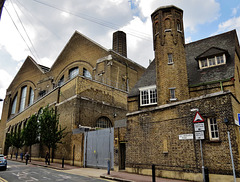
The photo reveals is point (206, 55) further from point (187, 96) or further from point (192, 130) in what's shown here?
point (192, 130)

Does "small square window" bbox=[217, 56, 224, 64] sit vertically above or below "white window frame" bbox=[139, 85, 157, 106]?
above

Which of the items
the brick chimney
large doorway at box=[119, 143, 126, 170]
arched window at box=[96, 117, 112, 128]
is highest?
the brick chimney

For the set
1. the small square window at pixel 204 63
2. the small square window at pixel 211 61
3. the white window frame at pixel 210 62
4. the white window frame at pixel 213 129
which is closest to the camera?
the white window frame at pixel 213 129

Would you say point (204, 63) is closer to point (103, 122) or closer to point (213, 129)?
point (213, 129)

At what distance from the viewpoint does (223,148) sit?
9.80 m

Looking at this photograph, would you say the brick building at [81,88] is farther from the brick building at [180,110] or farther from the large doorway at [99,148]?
the brick building at [180,110]

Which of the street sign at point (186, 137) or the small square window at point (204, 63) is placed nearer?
the street sign at point (186, 137)

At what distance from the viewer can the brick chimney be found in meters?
37.8

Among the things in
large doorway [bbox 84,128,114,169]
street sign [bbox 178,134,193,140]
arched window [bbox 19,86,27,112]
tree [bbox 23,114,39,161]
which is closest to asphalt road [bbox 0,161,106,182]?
large doorway [bbox 84,128,114,169]

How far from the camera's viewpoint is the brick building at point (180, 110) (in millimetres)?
10102

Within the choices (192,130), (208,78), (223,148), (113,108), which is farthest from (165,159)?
(113,108)

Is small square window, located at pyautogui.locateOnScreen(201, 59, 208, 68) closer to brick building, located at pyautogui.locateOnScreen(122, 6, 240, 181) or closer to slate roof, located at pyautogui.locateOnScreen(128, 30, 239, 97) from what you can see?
brick building, located at pyautogui.locateOnScreen(122, 6, 240, 181)

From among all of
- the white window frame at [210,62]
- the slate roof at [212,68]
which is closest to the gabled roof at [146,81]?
the slate roof at [212,68]

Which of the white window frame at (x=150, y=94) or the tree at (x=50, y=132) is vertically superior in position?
the white window frame at (x=150, y=94)
